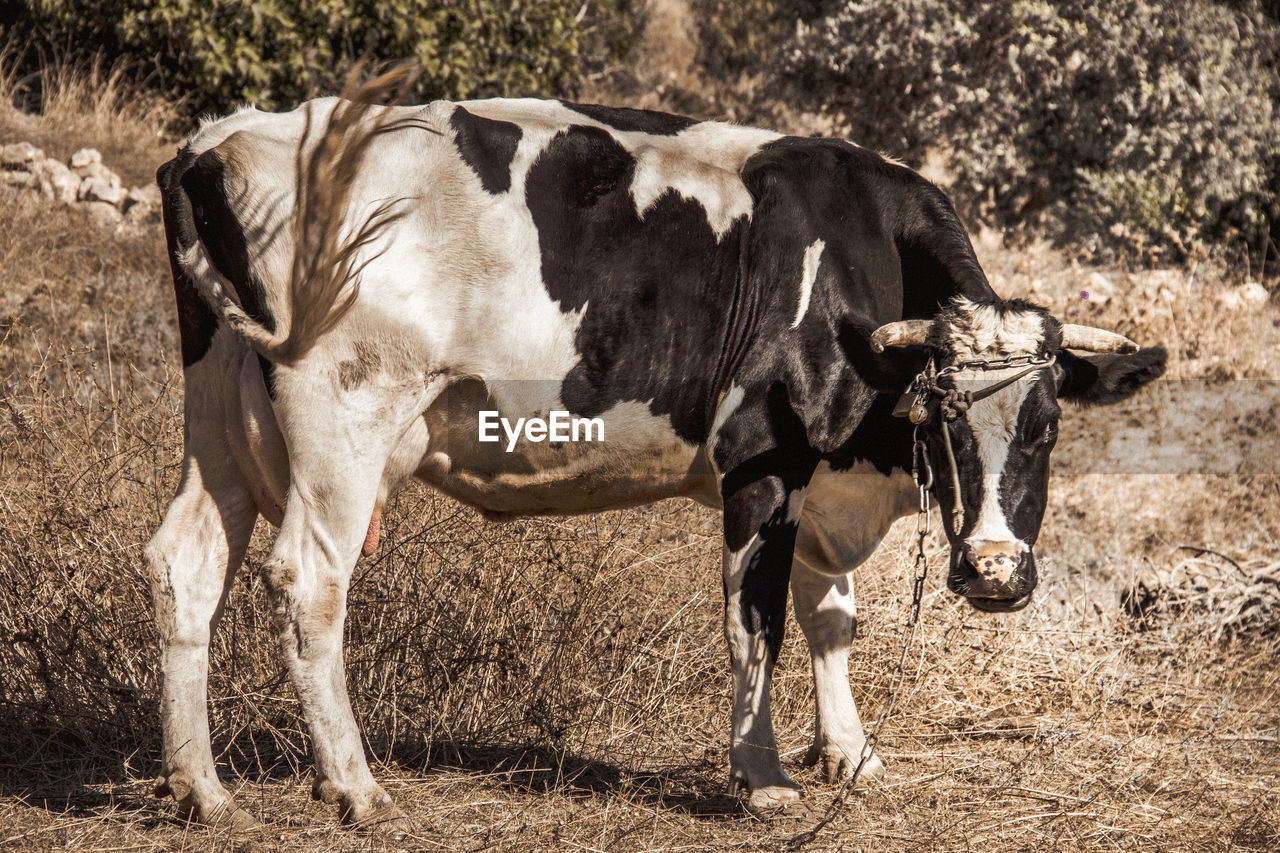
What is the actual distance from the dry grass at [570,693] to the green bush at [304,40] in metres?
6.06

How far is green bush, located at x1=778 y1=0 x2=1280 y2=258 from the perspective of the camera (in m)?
12.3

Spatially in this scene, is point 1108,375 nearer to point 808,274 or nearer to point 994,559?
point 994,559

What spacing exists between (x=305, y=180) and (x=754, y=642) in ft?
6.49

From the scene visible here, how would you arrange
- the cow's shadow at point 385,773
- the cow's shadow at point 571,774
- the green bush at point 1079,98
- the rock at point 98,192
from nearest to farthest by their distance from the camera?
the cow's shadow at point 385,773, the cow's shadow at point 571,774, the rock at point 98,192, the green bush at point 1079,98

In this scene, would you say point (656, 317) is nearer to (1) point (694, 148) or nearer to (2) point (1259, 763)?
(1) point (694, 148)

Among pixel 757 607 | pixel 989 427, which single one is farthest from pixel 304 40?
pixel 989 427

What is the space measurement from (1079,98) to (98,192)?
9.54 metres

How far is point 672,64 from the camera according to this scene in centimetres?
1783

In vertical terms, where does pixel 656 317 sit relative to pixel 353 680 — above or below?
above

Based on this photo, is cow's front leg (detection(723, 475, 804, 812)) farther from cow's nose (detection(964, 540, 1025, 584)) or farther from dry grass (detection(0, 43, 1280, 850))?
cow's nose (detection(964, 540, 1025, 584))

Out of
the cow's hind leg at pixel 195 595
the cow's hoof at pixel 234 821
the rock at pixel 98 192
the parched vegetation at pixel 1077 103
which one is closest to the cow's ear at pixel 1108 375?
the cow's hind leg at pixel 195 595

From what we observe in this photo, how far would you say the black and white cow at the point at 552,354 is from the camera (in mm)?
3662

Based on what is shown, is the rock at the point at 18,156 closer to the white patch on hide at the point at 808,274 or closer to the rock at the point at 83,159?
the rock at the point at 83,159

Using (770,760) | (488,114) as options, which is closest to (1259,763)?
(770,760)
